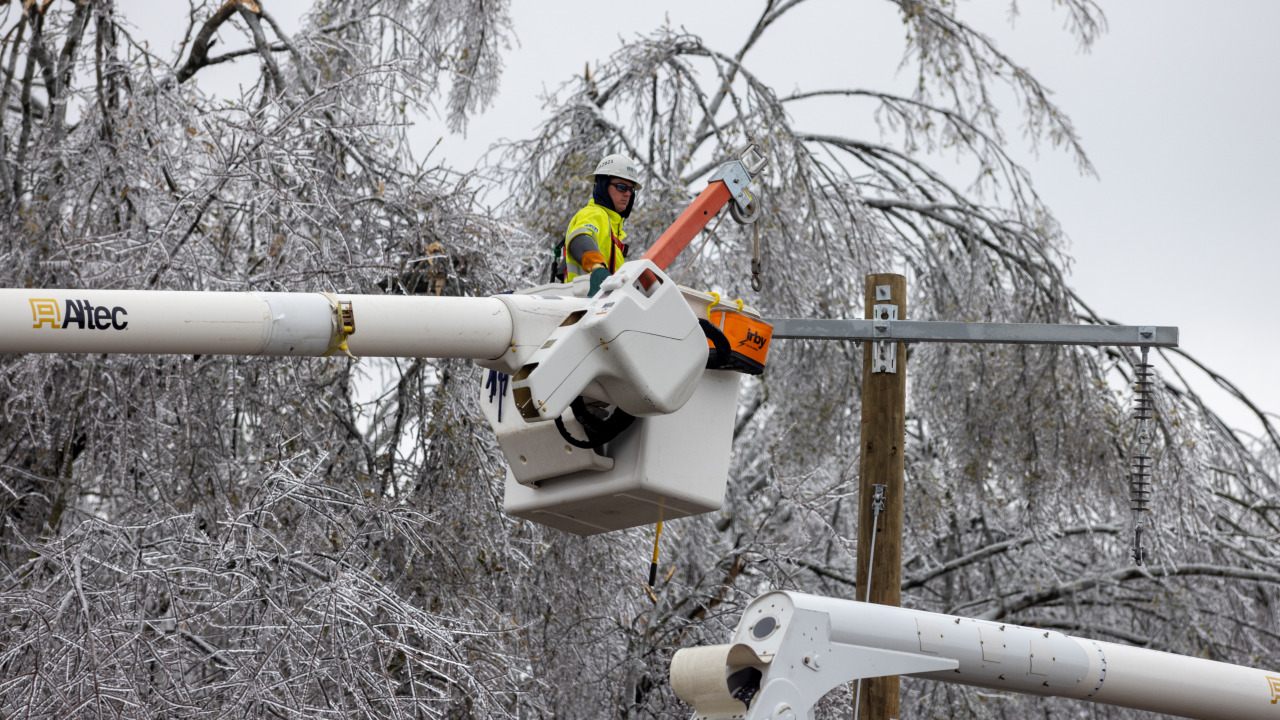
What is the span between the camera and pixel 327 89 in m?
7.30

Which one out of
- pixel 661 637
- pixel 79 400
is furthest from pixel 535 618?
pixel 79 400

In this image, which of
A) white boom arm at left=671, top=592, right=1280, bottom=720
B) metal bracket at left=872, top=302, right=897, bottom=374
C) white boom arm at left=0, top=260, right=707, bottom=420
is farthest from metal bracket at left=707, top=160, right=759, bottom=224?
metal bracket at left=872, top=302, right=897, bottom=374

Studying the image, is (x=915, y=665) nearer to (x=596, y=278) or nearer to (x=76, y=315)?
(x=596, y=278)

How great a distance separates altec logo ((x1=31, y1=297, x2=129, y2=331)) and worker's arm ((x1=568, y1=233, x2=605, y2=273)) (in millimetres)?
1729

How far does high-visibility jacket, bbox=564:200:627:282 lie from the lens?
16.8ft

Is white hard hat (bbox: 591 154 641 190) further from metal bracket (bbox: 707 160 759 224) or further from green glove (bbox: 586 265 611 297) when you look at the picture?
green glove (bbox: 586 265 611 297)

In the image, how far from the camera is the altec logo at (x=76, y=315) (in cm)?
368

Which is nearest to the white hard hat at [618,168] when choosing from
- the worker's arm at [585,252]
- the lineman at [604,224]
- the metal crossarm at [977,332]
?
the lineman at [604,224]

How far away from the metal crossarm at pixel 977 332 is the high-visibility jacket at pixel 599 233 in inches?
54.3

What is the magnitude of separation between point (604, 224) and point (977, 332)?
2.24m

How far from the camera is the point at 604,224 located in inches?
205

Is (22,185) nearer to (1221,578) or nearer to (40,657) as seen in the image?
(40,657)

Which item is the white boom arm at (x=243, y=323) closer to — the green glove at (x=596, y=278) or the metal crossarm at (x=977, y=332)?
the green glove at (x=596, y=278)

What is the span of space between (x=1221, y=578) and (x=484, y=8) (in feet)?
22.4
